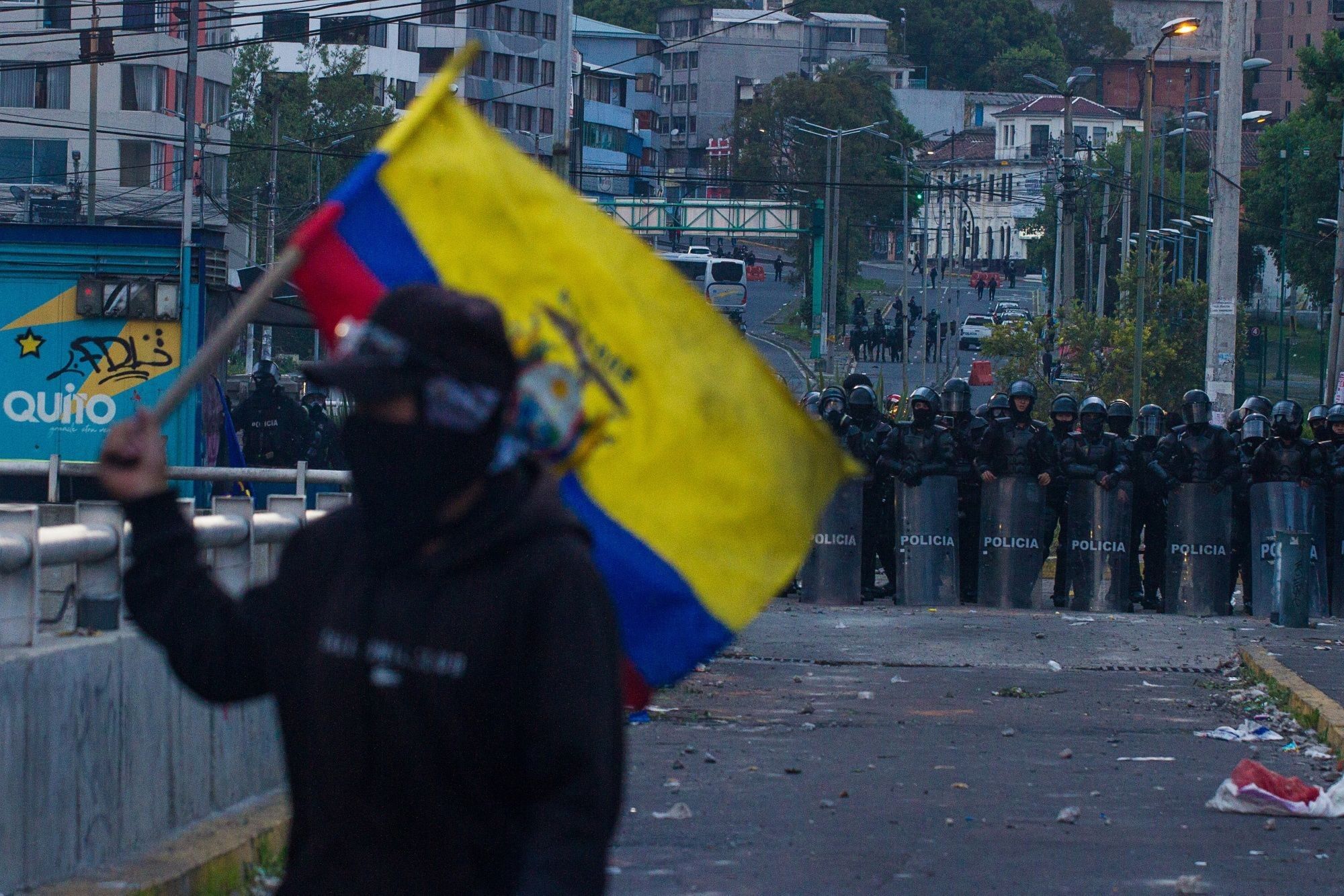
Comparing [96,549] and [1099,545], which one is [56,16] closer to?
[1099,545]

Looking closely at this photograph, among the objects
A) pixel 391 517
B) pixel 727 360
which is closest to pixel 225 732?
pixel 727 360

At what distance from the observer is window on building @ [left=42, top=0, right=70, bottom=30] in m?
57.5

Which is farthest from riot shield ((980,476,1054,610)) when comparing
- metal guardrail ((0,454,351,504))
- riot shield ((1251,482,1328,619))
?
metal guardrail ((0,454,351,504))

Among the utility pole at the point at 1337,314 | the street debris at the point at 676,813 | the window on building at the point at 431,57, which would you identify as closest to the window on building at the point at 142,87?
the window on building at the point at 431,57

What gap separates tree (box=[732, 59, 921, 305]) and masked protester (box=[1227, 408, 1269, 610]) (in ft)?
210

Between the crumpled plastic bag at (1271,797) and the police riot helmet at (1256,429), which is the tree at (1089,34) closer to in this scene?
the police riot helmet at (1256,429)

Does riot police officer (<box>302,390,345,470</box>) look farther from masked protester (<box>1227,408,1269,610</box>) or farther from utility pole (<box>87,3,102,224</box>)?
utility pole (<box>87,3,102,224</box>)

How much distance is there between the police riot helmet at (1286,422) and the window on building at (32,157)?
157 feet

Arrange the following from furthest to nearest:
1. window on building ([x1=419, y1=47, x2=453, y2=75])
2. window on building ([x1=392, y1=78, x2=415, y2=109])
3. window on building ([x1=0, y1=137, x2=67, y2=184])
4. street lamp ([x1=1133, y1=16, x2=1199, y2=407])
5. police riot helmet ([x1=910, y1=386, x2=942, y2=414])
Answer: window on building ([x1=419, y1=47, x2=453, y2=75]) < window on building ([x1=392, y1=78, x2=415, y2=109]) < window on building ([x1=0, y1=137, x2=67, y2=184]) < street lamp ([x1=1133, y1=16, x2=1199, y2=407]) < police riot helmet ([x1=910, y1=386, x2=942, y2=414])

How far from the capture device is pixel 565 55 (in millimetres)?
18781

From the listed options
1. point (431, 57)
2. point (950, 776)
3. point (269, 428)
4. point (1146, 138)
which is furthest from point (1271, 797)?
point (431, 57)

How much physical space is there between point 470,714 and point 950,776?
6.40m

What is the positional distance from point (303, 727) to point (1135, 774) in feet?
21.9

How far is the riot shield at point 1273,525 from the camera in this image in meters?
16.2
